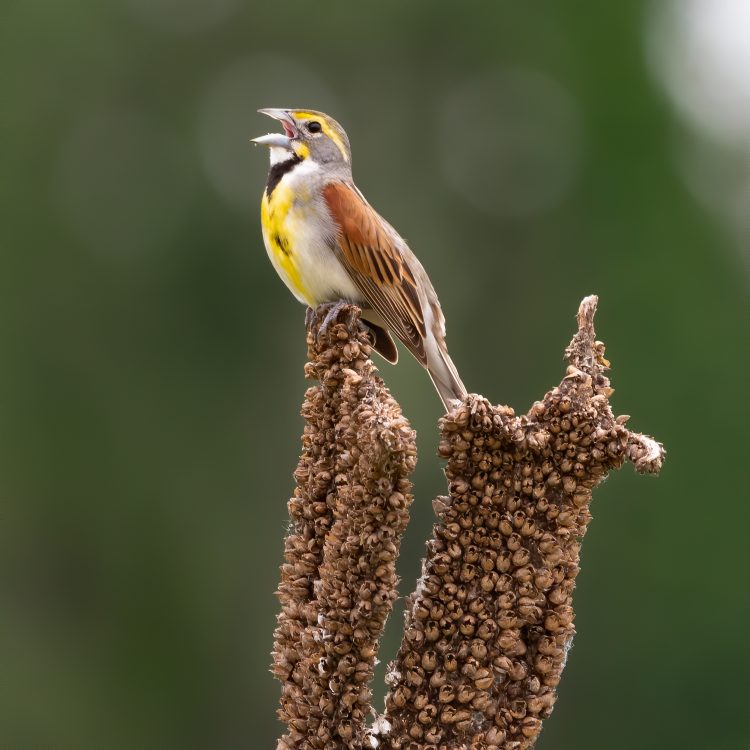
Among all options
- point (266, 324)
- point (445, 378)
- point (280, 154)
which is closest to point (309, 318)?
point (445, 378)

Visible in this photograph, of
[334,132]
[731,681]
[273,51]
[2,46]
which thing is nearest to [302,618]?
[334,132]

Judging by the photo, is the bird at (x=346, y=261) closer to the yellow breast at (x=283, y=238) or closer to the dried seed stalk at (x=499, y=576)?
the yellow breast at (x=283, y=238)

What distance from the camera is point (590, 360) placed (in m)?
3.53

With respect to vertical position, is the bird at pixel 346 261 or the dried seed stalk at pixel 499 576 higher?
the bird at pixel 346 261

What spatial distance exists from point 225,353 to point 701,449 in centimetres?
655

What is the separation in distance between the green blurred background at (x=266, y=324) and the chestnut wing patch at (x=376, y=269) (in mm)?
8643

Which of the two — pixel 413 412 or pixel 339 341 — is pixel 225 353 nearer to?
pixel 413 412

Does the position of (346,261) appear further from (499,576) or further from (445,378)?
(499,576)

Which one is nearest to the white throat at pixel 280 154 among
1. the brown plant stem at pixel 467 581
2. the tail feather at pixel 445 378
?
the tail feather at pixel 445 378

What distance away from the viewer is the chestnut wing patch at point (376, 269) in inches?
213

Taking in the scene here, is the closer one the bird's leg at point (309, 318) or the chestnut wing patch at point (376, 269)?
the bird's leg at point (309, 318)

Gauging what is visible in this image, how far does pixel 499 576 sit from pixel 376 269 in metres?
2.46

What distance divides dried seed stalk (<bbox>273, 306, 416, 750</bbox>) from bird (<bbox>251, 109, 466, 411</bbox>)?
69.7 inches

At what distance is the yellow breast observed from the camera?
5480mm
